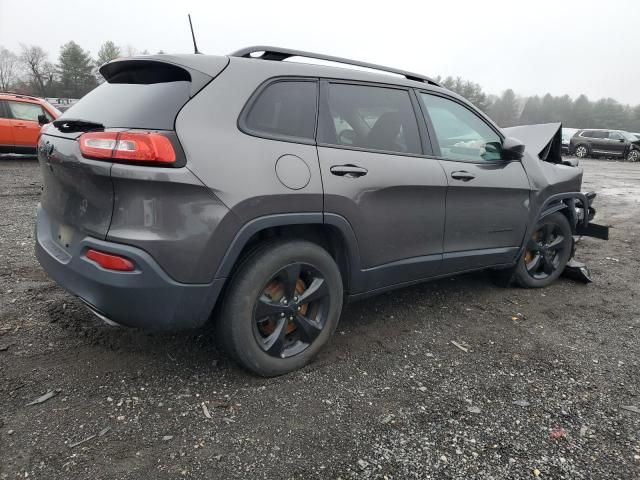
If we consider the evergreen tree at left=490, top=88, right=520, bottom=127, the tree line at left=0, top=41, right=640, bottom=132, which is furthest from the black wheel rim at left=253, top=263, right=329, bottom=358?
the evergreen tree at left=490, top=88, right=520, bottom=127

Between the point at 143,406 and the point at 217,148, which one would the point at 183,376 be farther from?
the point at 217,148

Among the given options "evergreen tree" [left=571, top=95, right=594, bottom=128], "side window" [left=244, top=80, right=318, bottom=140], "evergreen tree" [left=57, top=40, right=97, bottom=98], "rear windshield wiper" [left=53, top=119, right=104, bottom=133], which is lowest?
"rear windshield wiper" [left=53, top=119, right=104, bottom=133]

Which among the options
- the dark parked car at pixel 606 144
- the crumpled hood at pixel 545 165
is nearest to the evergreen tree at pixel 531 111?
the dark parked car at pixel 606 144

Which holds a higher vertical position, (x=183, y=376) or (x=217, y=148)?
(x=217, y=148)

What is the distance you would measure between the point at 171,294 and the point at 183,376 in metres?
0.65

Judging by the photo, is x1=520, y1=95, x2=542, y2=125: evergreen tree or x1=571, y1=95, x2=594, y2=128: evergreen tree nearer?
x1=571, y1=95, x2=594, y2=128: evergreen tree

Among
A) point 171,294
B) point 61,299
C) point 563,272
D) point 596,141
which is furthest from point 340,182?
point 596,141

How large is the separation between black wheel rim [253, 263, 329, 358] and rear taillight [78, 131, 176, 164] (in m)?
0.82

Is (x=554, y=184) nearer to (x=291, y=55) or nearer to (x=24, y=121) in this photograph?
(x=291, y=55)

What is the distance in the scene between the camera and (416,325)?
3.36 meters

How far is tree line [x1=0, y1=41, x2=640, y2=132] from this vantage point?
181 feet

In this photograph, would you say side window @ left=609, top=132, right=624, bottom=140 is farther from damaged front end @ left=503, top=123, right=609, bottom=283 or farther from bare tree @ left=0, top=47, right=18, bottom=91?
bare tree @ left=0, top=47, right=18, bottom=91

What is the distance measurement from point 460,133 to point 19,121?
38.7 feet

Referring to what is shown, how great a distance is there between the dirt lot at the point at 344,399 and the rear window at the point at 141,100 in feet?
4.36
